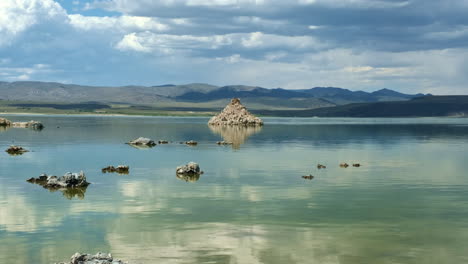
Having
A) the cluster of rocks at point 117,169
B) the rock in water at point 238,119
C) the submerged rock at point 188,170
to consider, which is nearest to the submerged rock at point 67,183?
the cluster of rocks at point 117,169

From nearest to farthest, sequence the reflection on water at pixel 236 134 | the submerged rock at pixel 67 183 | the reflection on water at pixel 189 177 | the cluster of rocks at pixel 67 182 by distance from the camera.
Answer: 1. the submerged rock at pixel 67 183
2. the cluster of rocks at pixel 67 182
3. the reflection on water at pixel 189 177
4. the reflection on water at pixel 236 134

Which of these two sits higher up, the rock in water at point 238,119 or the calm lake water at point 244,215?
the rock in water at point 238,119

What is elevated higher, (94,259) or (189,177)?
(94,259)

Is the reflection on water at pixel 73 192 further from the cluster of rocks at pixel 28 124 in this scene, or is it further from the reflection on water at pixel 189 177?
the cluster of rocks at pixel 28 124

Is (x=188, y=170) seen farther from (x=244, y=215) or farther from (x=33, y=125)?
(x=33, y=125)

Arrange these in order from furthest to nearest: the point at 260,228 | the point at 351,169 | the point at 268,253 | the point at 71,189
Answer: the point at 351,169, the point at 71,189, the point at 260,228, the point at 268,253

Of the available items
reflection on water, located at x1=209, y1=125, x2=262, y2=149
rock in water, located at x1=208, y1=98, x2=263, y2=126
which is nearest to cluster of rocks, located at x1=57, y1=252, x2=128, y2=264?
reflection on water, located at x1=209, y1=125, x2=262, y2=149

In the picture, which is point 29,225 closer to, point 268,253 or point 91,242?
point 91,242

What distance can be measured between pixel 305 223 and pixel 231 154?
43.6 meters

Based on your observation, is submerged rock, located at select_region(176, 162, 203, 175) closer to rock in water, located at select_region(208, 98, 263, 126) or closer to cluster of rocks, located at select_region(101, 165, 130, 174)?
cluster of rocks, located at select_region(101, 165, 130, 174)

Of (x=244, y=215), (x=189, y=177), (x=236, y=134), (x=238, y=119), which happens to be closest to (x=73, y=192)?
(x=189, y=177)

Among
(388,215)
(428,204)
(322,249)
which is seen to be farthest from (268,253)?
(428,204)

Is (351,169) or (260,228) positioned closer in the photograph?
(260,228)

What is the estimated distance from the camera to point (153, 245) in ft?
79.6
